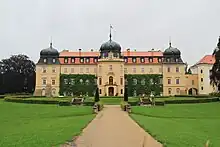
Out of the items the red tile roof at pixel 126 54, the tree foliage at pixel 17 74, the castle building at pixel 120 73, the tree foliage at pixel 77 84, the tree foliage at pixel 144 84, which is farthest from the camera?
the red tile roof at pixel 126 54

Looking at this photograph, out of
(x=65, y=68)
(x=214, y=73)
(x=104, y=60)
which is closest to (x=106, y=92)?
(x=104, y=60)

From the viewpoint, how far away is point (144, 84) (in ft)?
243

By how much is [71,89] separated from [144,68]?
57.6 feet

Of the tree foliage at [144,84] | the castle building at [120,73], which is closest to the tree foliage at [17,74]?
the castle building at [120,73]


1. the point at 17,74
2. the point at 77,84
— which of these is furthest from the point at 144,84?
the point at 17,74

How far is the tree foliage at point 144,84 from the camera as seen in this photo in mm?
73688

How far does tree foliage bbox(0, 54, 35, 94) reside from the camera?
74.9 metres

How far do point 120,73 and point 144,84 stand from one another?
6651 mm

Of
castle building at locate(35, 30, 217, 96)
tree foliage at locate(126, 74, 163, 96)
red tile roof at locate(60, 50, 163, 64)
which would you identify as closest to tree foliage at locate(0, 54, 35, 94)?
castle building at locate(35, 30, 217, 96)

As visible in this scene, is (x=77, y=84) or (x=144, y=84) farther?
(x=144, y=84)

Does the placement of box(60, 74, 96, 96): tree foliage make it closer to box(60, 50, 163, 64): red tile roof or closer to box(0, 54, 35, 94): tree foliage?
box(60, 50, 163, 64): red tile roof

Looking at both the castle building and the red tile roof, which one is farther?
the red tile roof

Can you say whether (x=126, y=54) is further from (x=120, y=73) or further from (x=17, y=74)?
(x=17, y=74)

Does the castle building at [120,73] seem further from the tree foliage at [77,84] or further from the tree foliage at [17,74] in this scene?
the tree foliage at [17,74]
